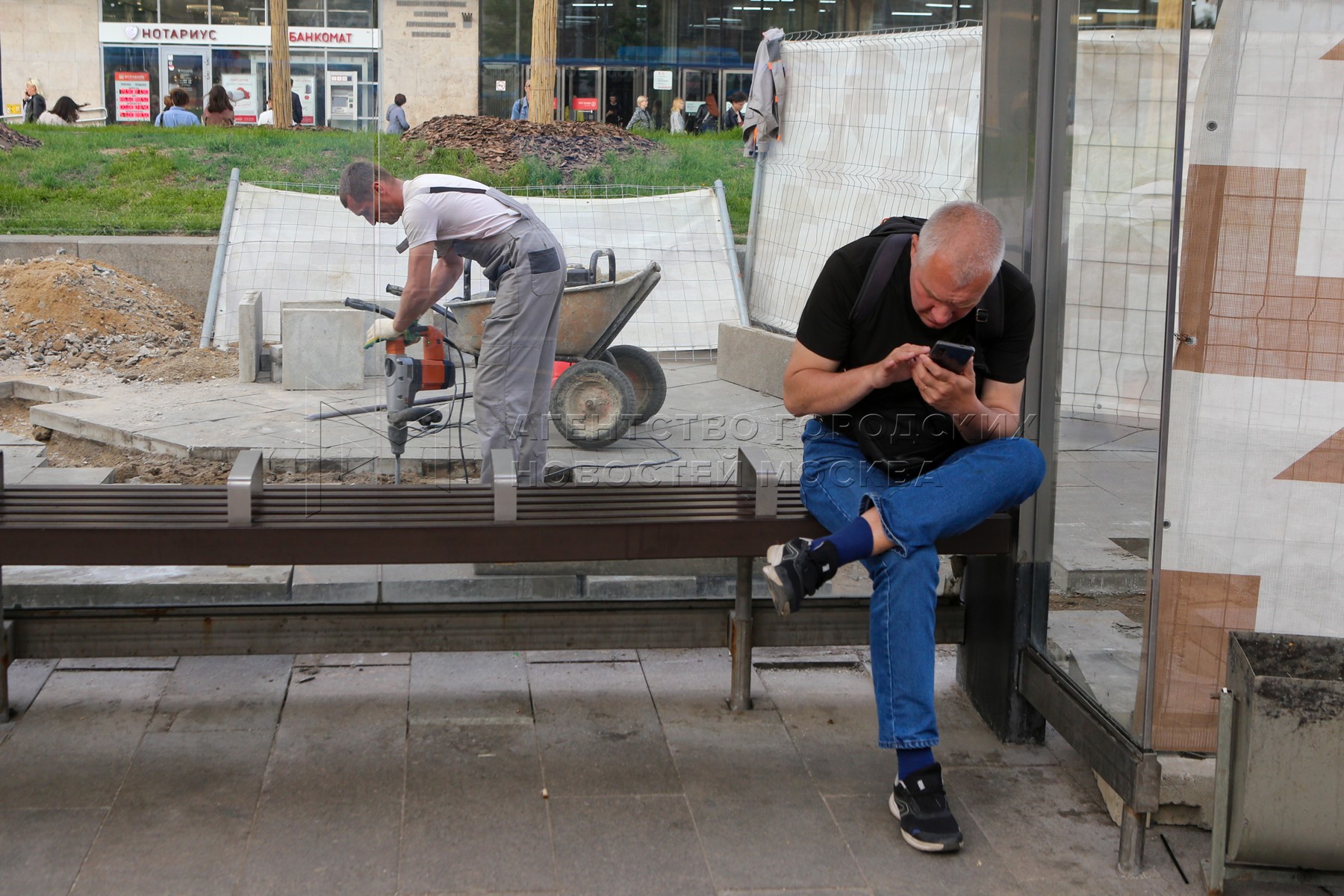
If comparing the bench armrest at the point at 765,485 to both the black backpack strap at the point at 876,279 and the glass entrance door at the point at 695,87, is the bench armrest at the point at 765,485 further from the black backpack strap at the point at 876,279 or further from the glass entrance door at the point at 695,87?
the glass entrance door at the point at 695,87

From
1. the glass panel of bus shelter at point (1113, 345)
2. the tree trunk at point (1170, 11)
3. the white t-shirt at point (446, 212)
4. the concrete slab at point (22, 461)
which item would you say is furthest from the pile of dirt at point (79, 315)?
the tree trunk at point (1170, 11)

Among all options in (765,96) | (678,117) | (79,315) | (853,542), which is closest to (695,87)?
(678,117)

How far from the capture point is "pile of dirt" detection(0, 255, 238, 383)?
738 cm

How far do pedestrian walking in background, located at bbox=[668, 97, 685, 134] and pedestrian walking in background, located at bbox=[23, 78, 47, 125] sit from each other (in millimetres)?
1751

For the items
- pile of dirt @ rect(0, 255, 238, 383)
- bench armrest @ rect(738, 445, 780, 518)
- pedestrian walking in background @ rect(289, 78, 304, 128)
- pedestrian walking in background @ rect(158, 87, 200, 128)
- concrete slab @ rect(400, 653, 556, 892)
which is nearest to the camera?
concrete slab @ rect(400, 653, 556, 892)

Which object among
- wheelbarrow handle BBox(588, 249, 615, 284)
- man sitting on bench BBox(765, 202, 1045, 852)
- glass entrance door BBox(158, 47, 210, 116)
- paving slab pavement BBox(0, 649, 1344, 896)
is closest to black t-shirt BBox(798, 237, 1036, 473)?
man sitting on bench BBox(765, 202, 1045, 852)

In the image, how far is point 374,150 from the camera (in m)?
3.31

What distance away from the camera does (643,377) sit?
394 centimetres

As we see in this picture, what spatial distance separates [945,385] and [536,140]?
144 centimetres

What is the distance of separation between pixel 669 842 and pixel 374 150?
1889 millimetres

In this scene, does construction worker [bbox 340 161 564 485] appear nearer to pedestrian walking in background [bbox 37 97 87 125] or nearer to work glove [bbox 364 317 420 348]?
work glove [bbox 364 317 420 348]

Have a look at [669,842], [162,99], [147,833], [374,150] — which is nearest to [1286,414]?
[669,842]

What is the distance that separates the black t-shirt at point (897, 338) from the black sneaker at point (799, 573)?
352 mm

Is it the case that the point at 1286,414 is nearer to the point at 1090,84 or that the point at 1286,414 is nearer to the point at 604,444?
the point at 1090,84
